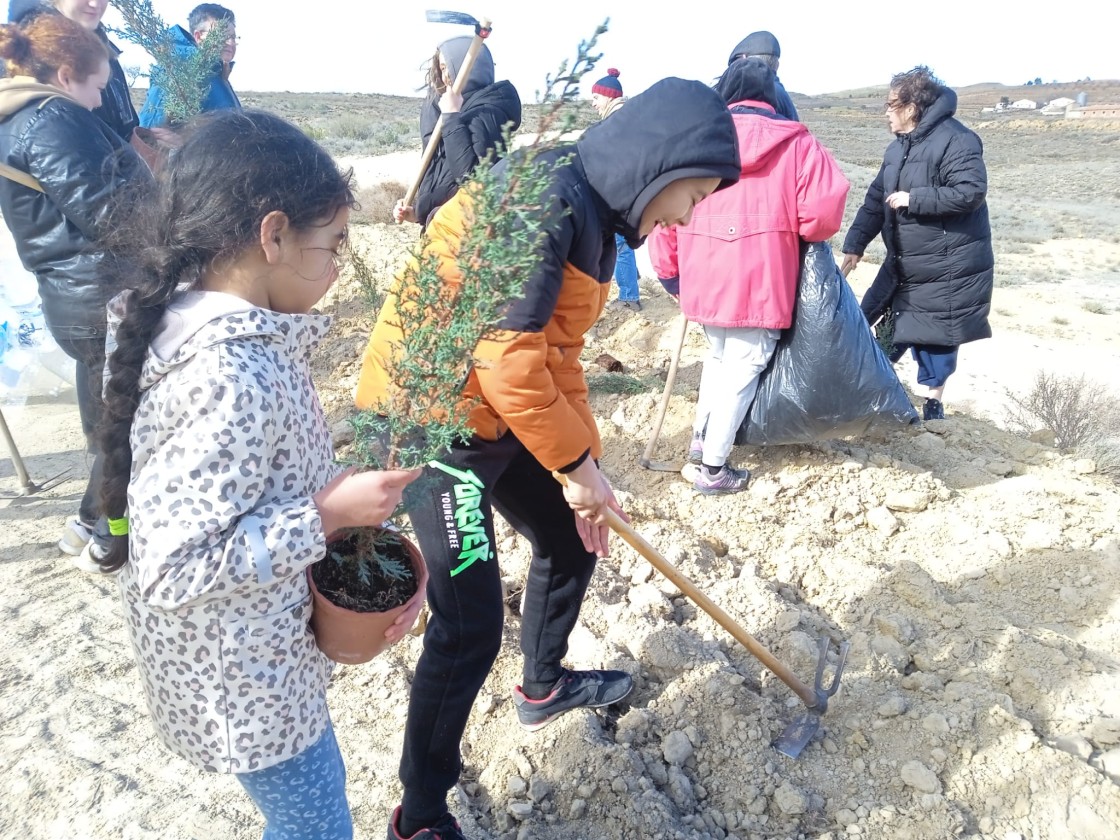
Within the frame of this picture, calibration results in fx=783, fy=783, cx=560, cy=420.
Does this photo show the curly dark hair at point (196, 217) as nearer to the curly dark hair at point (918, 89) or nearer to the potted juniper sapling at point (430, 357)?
the potted juniper sapling at point (430, 357)

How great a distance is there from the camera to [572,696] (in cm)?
242

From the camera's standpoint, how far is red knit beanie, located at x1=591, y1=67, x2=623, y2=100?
21.0 feet

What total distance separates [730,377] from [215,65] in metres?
3.21

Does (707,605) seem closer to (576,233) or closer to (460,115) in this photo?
(576,233)

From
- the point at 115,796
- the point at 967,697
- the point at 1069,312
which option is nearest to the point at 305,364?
the point at 115,796

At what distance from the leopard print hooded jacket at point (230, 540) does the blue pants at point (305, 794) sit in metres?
0.06

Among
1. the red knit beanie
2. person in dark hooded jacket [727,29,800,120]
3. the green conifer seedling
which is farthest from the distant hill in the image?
the green conifer seedling

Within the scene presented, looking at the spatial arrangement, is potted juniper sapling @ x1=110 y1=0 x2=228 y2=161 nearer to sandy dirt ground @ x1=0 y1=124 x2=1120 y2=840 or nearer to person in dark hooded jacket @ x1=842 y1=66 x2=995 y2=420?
sandy dirt ground @ x1=0 y1=124 x2=1120 y2=840

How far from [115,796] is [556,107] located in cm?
229

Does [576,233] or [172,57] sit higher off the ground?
[172,57]

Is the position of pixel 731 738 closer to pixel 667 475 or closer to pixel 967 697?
pixel 967 697

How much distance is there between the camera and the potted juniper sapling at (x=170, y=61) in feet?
10.9

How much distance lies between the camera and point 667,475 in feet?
13.1

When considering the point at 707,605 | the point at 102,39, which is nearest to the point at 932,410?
the point at 707,605
